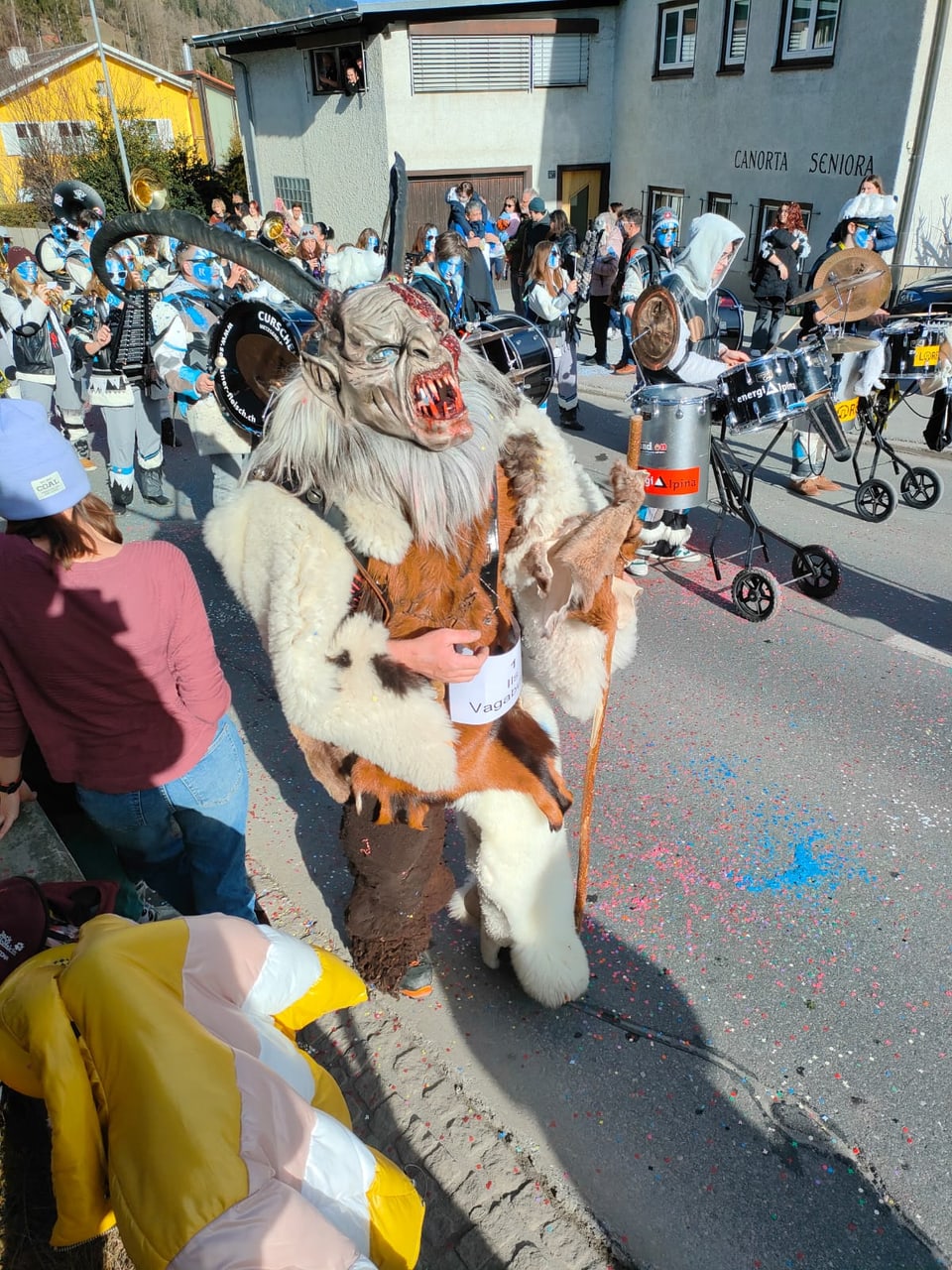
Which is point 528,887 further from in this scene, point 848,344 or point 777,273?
point 777,273

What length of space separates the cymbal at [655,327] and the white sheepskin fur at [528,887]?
10.3 feet

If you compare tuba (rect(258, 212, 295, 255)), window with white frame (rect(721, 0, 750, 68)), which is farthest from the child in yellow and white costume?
window with white frame (rect(721, 0, 750, 68))

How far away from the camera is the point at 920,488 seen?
662 centimetres

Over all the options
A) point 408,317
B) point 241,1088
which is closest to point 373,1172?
point 241,1088

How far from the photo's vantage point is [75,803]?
3.01 metres

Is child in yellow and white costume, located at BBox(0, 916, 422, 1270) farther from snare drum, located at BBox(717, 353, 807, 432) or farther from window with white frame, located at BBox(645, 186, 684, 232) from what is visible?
window with white frame, located at BBox(645, 186, 684, 232)

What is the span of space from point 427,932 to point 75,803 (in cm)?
131

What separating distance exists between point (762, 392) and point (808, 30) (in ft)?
40.2

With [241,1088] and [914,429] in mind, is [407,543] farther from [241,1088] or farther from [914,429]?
[914,429]

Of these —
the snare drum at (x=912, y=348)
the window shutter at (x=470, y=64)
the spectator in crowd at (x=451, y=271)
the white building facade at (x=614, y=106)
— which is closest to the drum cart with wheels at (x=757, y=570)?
the snare drum at (x=912, y=348)

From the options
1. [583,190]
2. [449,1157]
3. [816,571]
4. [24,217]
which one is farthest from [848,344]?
[24,217]

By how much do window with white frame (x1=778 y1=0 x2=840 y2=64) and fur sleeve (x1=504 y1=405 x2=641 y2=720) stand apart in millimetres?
13978

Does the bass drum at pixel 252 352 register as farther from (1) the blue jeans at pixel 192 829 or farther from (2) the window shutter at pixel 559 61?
(2) the window shutter at pixel 559 61

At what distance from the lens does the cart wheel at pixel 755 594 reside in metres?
5.06
